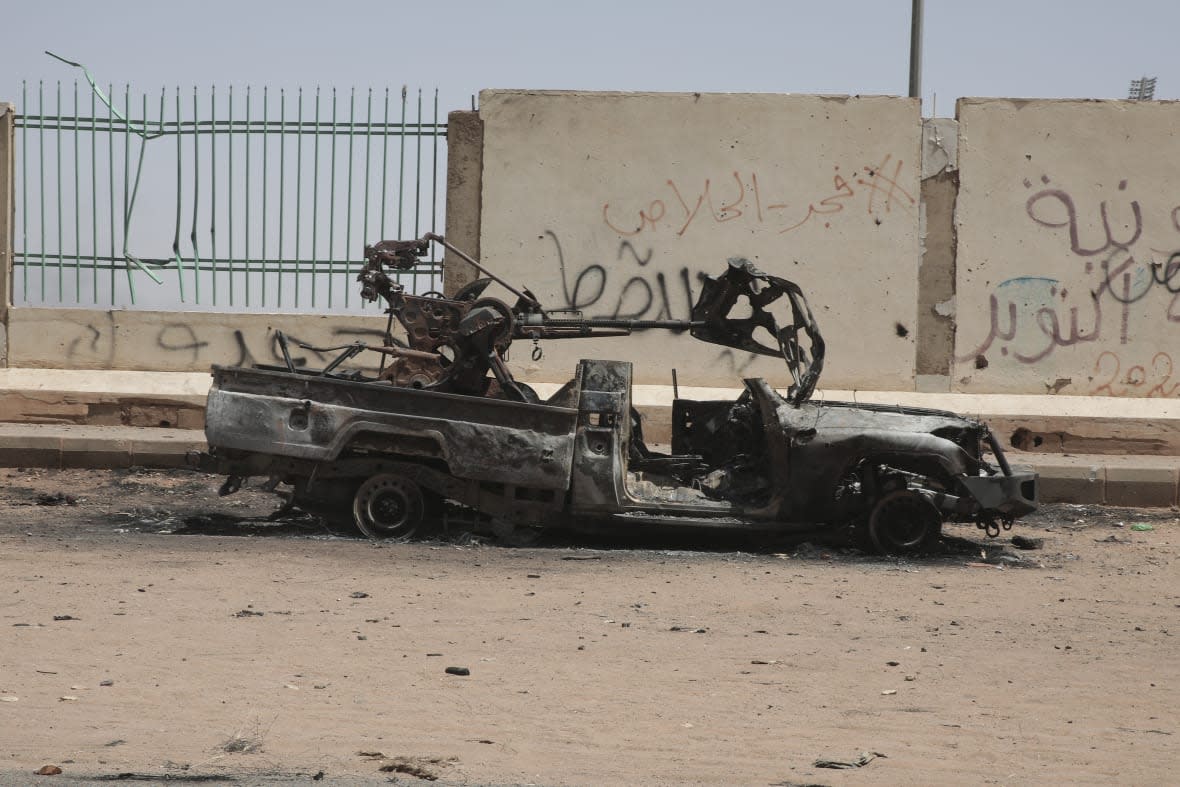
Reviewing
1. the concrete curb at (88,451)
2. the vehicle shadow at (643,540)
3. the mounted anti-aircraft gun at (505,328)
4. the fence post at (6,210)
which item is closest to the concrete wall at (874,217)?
the concrete curb at (88,451)

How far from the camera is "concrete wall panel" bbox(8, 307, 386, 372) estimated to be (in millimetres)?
13867

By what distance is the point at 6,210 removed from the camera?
14.1m

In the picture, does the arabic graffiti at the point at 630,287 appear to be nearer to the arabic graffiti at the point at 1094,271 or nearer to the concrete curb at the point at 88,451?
the arabic graffiti at the point at 1094,271

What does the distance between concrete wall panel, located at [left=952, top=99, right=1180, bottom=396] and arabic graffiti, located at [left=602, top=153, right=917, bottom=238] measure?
1.01 meters

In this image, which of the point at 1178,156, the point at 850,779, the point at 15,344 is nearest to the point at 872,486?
the point at 850,779

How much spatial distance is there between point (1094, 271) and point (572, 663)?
10.2 meters

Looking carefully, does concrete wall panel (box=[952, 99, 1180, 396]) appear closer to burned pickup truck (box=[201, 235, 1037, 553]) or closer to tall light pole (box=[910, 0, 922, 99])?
tall light pole (box=[910, 0, 922, 99])

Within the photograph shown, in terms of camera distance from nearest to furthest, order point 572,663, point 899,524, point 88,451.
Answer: point 572,663
point 899,524
point 88,451

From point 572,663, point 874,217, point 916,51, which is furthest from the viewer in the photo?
point 916,51

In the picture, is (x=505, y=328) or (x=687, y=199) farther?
(x=687, y=199)

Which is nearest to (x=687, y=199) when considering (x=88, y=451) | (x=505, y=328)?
(x=505, y=328)

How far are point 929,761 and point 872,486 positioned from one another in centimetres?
426

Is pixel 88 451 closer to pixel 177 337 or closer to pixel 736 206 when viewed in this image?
pixel 177 337

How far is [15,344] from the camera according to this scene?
45.9ft
